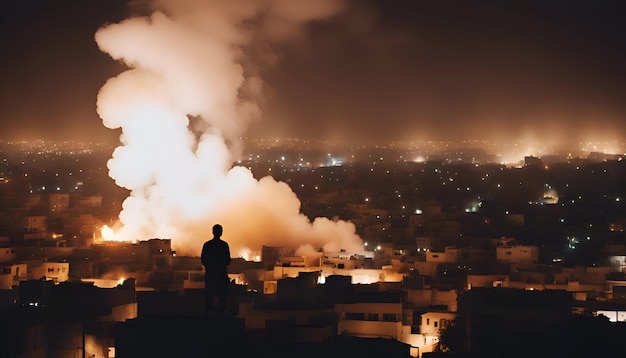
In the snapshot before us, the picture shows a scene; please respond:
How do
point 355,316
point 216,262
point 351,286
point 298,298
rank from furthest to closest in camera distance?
point 351,286 < point 298,298 < point 355,316 < point 216,262

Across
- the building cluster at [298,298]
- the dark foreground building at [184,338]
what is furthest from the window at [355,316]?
the dark foreground building at [184,338]

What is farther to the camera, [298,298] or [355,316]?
[298,298]

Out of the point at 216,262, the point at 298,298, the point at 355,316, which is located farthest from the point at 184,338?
the point at 298,298

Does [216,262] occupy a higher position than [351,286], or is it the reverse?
[351,286]

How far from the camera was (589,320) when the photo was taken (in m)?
13.8

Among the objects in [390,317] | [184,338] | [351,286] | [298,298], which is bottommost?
[184,338]

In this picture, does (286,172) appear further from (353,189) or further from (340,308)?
(340,308)

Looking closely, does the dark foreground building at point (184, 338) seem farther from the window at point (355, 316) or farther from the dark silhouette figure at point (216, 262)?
the window at point (355, 316)

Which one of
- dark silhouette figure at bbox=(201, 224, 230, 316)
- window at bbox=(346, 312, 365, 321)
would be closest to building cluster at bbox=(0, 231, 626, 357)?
window at bbox=(346, 312, 365, 321)

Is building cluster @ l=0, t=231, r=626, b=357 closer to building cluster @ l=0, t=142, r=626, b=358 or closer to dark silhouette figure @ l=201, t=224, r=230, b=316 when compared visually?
building cluster @ l=0, t=142, r=626, b=358

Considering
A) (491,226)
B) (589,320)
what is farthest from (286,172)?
(589,320)

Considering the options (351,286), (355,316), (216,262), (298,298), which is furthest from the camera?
(351,286)

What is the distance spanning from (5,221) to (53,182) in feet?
72.4

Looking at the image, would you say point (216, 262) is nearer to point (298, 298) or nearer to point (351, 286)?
point (298, 298)
